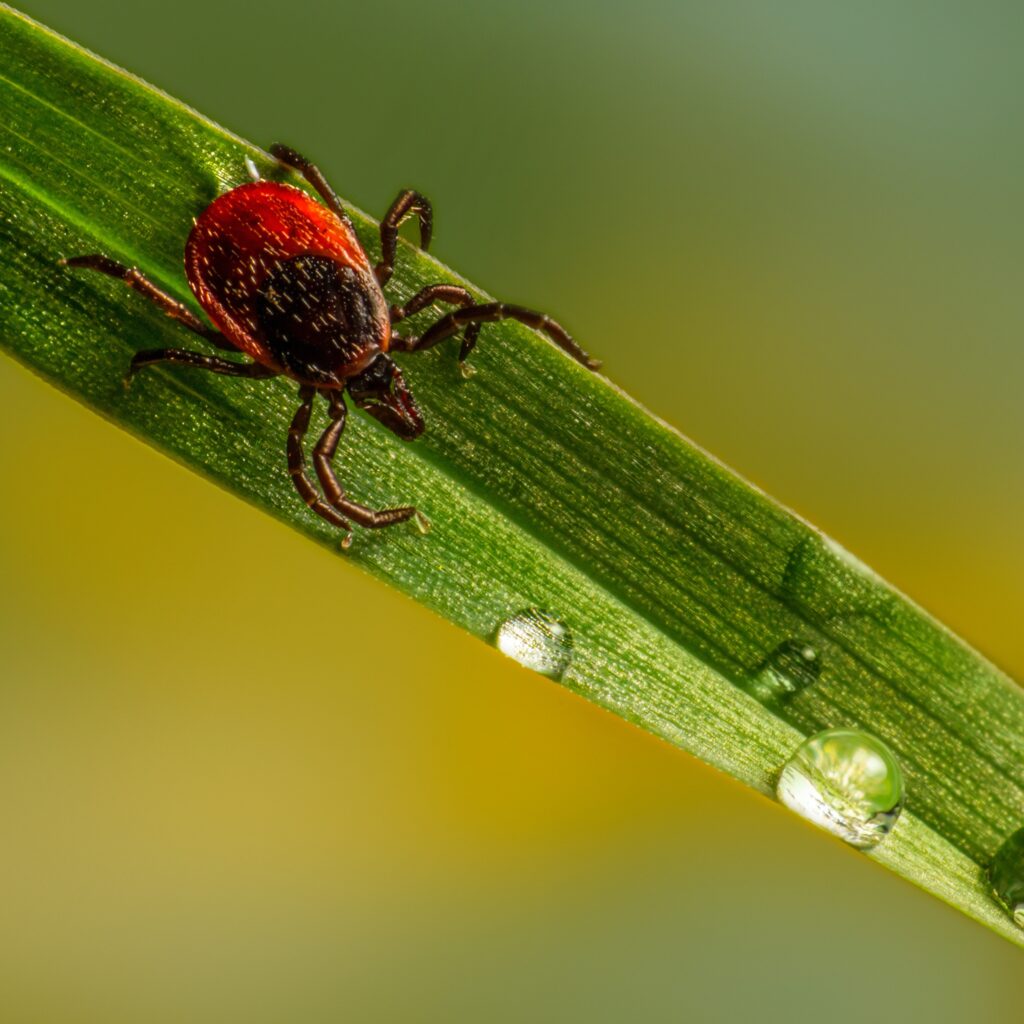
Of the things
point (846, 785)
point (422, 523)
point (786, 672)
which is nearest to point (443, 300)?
point (422, 523)

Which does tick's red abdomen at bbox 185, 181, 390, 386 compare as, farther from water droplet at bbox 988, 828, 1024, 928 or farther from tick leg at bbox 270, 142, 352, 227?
water droplet at bbox 988, 828, 1024, 928

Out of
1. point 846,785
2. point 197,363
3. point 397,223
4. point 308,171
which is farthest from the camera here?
point 397,223

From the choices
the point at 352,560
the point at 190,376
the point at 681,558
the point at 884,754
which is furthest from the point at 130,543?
the point at 884,754

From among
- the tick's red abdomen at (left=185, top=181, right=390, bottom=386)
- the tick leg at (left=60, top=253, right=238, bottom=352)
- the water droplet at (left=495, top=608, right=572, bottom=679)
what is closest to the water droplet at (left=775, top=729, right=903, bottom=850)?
the water droplet at (left=495, top=608, right=572, bottom=679)

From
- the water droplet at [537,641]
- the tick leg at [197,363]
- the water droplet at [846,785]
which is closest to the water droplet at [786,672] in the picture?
the water droplet at [846,785]

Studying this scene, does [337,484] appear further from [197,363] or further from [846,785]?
[846,785]

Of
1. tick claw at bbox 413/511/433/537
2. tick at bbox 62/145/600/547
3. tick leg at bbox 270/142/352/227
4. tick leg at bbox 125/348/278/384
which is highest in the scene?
tick leg at bbox 270/142/352/227
